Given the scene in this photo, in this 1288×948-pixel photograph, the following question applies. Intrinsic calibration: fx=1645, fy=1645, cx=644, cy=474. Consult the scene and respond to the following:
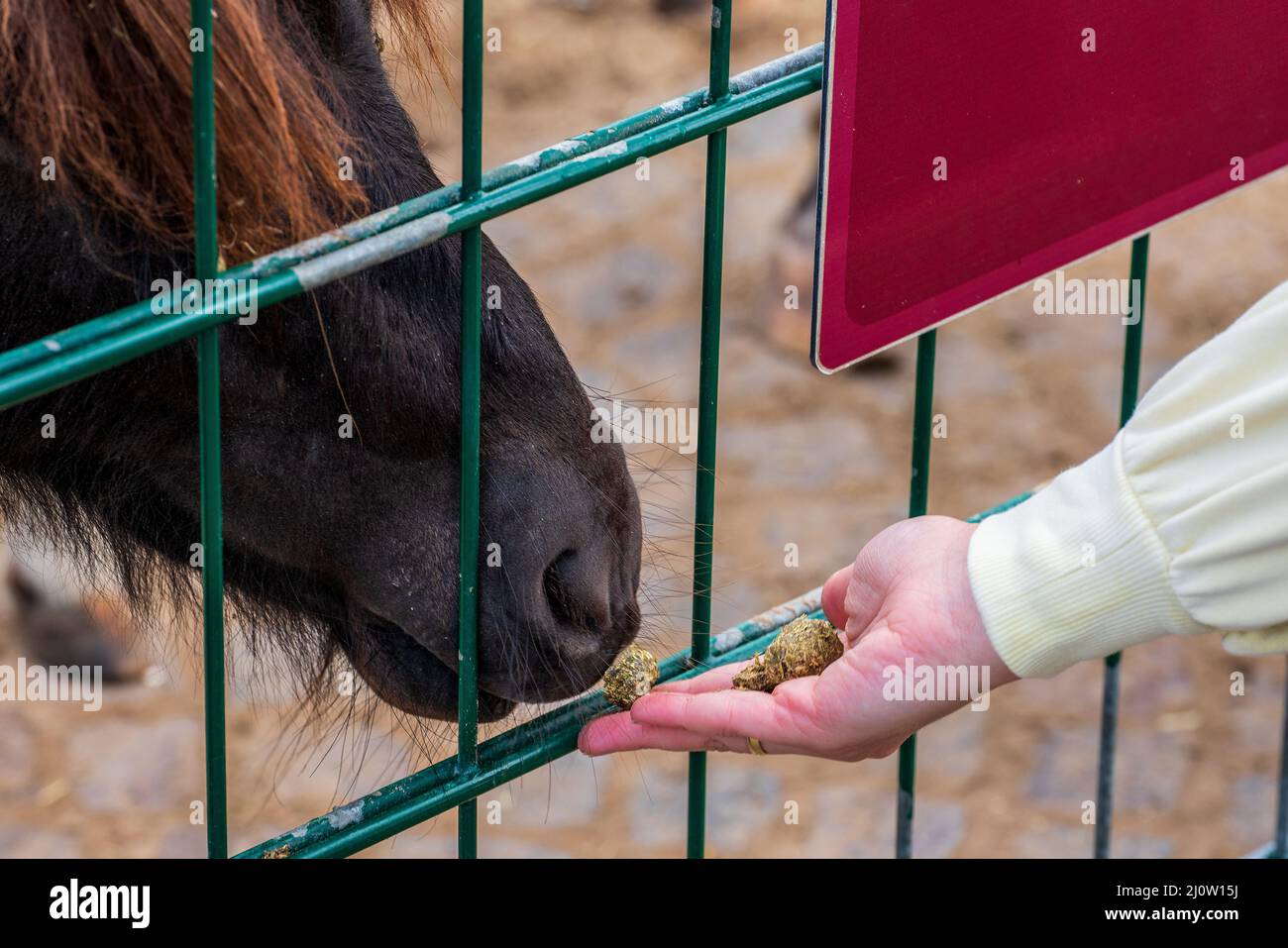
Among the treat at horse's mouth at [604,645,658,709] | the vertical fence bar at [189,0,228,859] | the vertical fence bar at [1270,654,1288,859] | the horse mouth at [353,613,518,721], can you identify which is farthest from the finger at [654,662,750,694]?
the vertical fence bar at [1270,654,1288,859]

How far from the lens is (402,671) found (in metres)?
1.38

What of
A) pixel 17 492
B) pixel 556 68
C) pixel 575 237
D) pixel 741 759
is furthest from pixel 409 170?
pixel 556 68

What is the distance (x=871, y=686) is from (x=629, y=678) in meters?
0.24

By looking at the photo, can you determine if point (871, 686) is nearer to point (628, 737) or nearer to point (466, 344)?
point (628, 737)

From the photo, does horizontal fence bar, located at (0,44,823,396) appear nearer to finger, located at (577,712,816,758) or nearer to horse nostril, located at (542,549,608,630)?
horse nostril, located at (542,549,608,630)

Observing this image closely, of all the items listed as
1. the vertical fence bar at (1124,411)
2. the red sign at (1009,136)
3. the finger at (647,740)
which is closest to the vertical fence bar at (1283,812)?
the vertical fence bar at (1124,411)

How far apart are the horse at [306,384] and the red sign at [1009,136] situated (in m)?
0.26

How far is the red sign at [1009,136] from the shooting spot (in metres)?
1.30

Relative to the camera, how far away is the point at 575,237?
4730 mm

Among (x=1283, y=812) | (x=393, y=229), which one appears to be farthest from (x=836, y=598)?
(x=1283, y=812)

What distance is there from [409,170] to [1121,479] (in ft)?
2.06

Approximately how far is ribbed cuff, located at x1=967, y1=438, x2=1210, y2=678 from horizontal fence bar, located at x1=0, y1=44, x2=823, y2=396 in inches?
15.7
